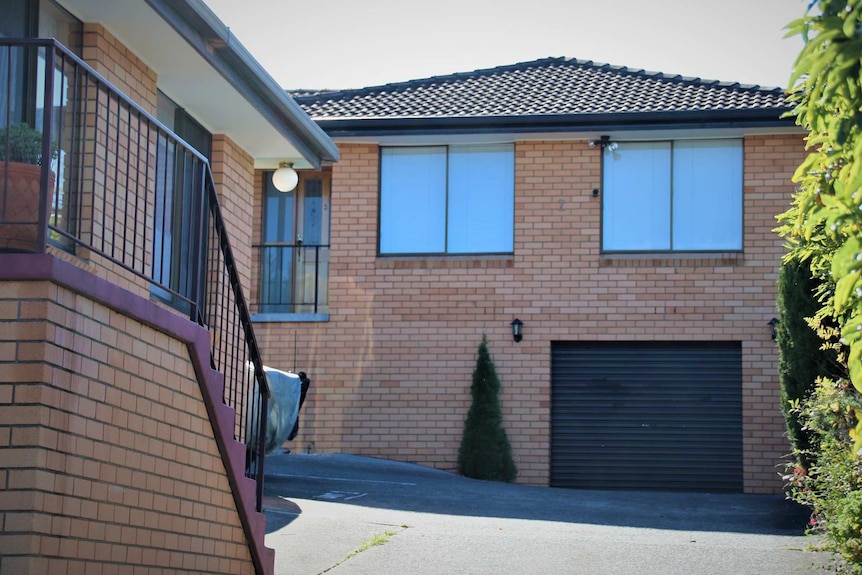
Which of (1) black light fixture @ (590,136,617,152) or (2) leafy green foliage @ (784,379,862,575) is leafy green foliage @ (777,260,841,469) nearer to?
(2) leafy green foliage @ (784,379,862,575)

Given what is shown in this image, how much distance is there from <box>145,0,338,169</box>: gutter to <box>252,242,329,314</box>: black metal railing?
7189 mm

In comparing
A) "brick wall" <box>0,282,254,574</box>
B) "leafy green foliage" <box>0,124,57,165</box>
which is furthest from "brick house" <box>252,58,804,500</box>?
"leafy green foliage" <box>0,124,57,165</box>

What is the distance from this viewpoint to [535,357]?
1961 cm

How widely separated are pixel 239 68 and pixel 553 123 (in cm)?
939

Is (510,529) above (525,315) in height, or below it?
below

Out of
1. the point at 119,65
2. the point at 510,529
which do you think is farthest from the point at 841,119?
the point at 510,529

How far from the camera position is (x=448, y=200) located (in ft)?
66.5

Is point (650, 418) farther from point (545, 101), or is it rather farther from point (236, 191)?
point (236, 191)

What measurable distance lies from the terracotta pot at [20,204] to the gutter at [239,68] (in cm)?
316

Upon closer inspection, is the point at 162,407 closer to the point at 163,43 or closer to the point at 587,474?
the point at 163,43

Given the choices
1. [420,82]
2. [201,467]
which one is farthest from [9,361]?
[420,82]

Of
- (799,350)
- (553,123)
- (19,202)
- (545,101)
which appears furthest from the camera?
(545,101)

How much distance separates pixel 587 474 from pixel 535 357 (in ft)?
6.40

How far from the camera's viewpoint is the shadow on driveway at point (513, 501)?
13398 millimetres
